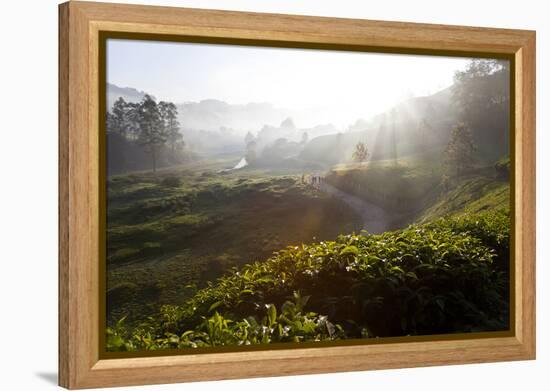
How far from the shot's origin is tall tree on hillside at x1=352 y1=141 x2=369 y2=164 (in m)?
7.14

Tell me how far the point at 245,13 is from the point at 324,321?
233 centimetres

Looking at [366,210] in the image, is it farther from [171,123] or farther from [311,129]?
[171,123]

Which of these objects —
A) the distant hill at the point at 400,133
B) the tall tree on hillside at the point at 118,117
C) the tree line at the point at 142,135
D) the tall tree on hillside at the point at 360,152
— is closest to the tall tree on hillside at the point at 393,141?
the distant hill at the point at 400,133

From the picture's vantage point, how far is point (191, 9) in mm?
6418

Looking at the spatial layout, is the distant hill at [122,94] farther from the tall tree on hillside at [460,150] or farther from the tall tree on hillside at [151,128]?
the tall tree on hillside at [460,150]

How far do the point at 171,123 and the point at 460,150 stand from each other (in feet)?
7.87

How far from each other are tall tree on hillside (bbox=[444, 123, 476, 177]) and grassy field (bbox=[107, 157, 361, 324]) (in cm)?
102

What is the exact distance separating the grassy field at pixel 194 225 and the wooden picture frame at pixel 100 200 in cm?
23

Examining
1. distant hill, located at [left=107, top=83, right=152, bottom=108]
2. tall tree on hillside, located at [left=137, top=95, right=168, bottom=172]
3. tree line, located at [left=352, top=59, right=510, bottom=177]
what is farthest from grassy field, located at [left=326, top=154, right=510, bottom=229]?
distant hill, located at [left=107, top=83, right=152, bottom=108]

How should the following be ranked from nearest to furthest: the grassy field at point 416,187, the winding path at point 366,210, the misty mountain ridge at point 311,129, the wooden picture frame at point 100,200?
the wooden picture frame at point 100,200 < the misty mountain ridge at point 311,129 < the winding path at point 366,210 < the grassy field at point 416,187

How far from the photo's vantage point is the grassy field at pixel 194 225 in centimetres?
633

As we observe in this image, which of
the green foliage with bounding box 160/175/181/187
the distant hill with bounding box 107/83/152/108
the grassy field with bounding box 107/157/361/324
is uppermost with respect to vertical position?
the distant hill with bounding box 107/83/152/108

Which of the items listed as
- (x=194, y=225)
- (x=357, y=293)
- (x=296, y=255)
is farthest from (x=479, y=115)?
(x=194, y=225)

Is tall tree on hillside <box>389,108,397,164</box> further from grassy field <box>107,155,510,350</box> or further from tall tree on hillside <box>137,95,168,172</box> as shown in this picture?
tall tree on hillside <box>137,95,168,172</box>
